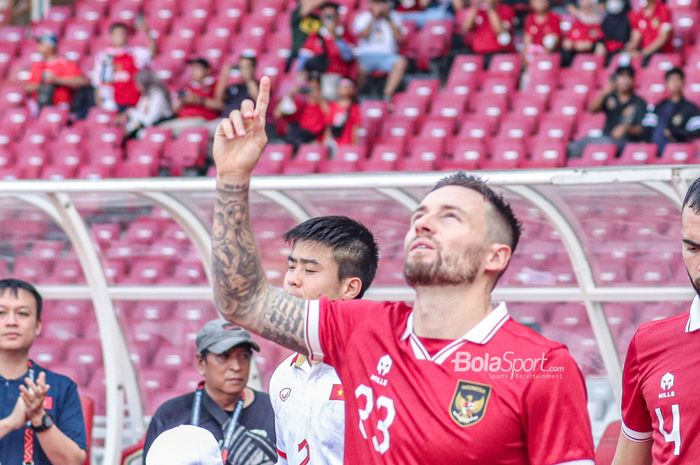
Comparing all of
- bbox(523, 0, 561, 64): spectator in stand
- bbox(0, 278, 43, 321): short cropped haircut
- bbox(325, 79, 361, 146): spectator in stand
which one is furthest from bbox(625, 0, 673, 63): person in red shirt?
bbox(0, 278, 43, 321): short cropped haircut

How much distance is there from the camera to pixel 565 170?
5.39 meters

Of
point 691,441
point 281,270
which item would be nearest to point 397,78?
point 281,270

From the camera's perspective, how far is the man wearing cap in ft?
16.4

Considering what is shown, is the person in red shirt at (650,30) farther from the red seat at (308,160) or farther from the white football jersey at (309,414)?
the white football jersey at (309,414)

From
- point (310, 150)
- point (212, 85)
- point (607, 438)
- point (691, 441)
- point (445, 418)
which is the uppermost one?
point (212, 85)

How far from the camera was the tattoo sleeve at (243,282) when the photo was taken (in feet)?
9.54

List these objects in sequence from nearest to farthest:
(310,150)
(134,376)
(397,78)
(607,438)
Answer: (607,438), (134,376), (310,150), (397,78)

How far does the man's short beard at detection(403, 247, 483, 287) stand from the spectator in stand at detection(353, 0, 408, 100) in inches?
389

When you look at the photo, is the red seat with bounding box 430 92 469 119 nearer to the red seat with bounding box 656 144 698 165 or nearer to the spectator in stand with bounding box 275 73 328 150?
the spectator in stand with bounding box 275 73 328 150

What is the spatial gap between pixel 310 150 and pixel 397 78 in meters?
1.55

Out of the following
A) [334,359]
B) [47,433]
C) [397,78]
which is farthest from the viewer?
[397,78]

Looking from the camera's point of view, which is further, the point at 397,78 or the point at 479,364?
the point at 397,78

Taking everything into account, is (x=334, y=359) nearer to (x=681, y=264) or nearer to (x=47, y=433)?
(x=47, y=433)

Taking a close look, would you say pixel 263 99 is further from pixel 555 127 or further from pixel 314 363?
pixel 555 127
